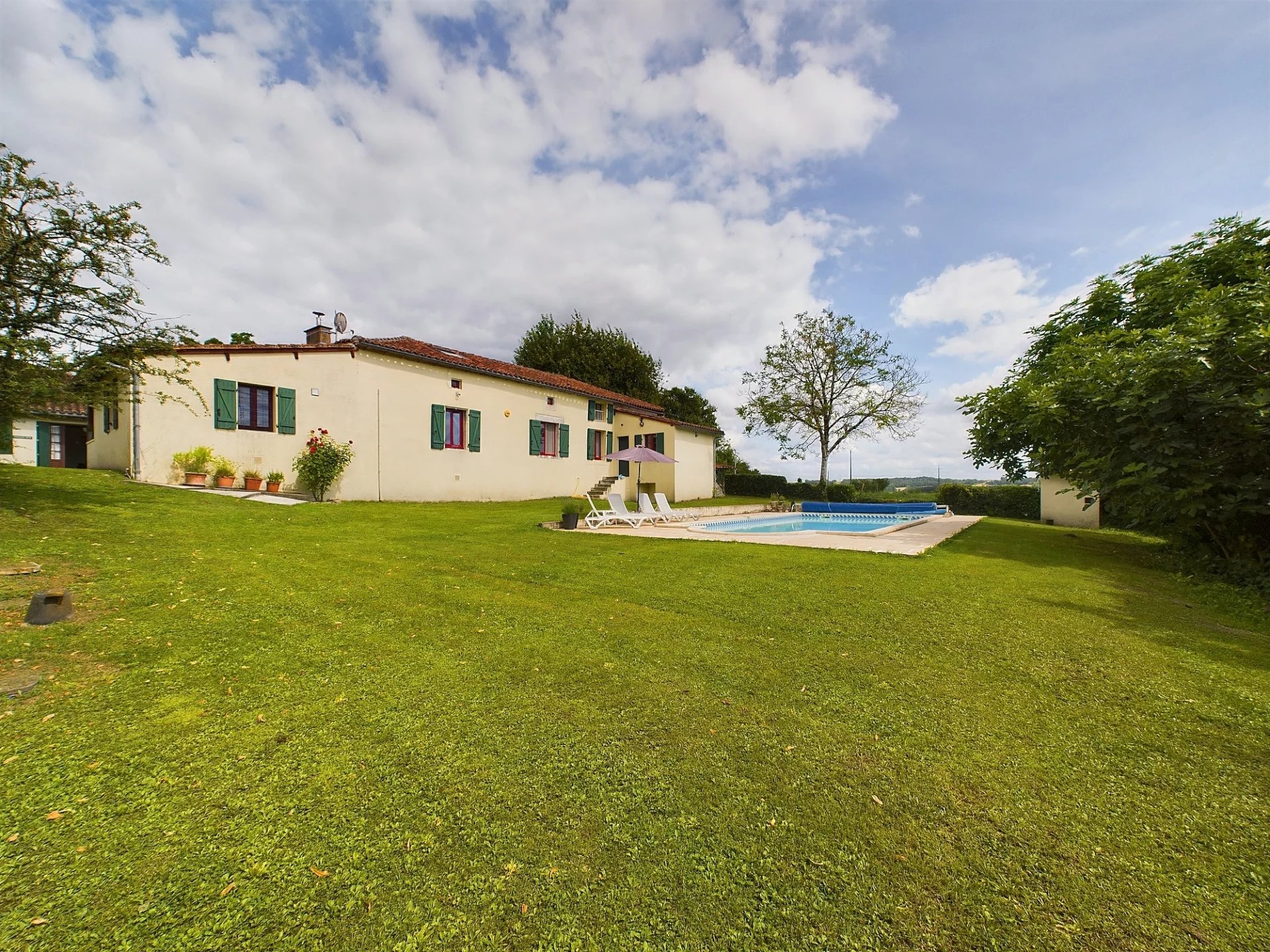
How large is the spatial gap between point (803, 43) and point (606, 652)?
40.0 ft

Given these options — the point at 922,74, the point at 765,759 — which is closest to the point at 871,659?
the point at 765,759

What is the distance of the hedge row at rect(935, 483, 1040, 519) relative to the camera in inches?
859

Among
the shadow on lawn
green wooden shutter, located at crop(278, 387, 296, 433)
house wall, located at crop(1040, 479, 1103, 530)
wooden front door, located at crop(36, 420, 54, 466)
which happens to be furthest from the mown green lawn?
wooden front door, located at crop(36, 420, 54, 466)

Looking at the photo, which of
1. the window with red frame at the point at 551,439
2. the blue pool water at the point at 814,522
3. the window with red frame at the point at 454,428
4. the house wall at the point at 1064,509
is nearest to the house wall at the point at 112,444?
the window with red frame at the point at 454,428

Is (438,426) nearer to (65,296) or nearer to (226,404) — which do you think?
(226,404)

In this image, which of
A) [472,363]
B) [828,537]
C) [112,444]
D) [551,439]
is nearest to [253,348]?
[112,444]

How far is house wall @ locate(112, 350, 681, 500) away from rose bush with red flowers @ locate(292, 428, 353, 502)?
12.2 inches

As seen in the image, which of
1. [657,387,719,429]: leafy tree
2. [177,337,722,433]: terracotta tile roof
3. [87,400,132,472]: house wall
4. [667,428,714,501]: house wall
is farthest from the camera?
[657,387,719,429]: leafy tree

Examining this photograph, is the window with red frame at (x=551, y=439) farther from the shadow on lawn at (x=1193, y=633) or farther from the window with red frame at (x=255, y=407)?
the shadow on lawn at (x=1193, y=633)

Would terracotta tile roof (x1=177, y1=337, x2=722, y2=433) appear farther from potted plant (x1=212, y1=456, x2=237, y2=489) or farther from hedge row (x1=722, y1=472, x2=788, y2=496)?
hedge row (x1=722, y1=472, x2=788, y2=496)

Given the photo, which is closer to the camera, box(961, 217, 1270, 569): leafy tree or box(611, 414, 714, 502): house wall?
box(961, 217, 1270, 569): leafy tree

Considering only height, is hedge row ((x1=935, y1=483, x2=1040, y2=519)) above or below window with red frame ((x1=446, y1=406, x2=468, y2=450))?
below

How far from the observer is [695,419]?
4284cm

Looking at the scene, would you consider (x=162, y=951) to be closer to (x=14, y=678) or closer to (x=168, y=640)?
(x=14, y=678)
